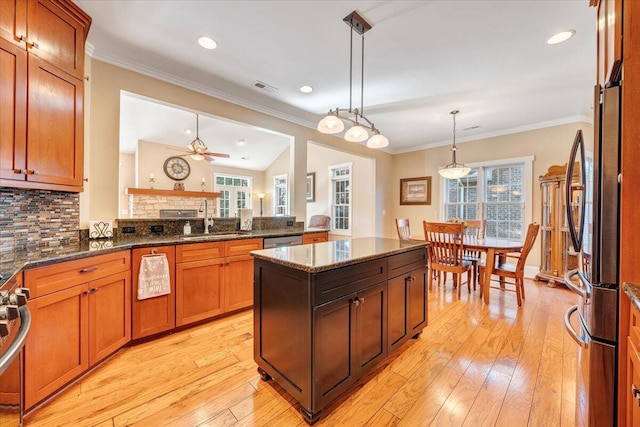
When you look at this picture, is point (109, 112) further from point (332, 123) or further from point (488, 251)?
point (488, 251)

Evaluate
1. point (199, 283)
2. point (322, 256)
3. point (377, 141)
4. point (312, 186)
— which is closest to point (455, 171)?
point (377, 141)

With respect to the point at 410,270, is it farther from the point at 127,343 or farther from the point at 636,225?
the point at 127,343

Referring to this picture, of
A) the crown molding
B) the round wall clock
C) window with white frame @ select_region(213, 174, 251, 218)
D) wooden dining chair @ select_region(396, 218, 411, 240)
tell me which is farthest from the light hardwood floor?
window with white frame @ select_region(213, 174, 251, 218)

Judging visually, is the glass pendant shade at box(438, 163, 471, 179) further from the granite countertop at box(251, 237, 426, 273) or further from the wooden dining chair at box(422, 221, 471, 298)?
the granite countertop at box(251, 237, 426, 273)

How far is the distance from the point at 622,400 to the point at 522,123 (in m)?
4.82

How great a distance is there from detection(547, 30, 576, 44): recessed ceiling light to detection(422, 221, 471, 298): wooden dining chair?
6.25ft

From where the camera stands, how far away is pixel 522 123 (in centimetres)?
455

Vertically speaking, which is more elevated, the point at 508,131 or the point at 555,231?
the point at 508,131

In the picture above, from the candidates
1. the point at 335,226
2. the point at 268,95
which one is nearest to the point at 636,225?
the point at 268,95

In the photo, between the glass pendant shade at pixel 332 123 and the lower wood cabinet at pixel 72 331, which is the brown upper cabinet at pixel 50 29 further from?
the glass pendant shade at pixel 332 123

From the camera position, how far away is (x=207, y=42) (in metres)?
2.42

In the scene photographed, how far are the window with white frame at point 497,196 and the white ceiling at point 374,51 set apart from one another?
1173 mm

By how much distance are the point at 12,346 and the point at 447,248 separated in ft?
12.1

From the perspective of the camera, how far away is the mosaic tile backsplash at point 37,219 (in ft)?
6.07
